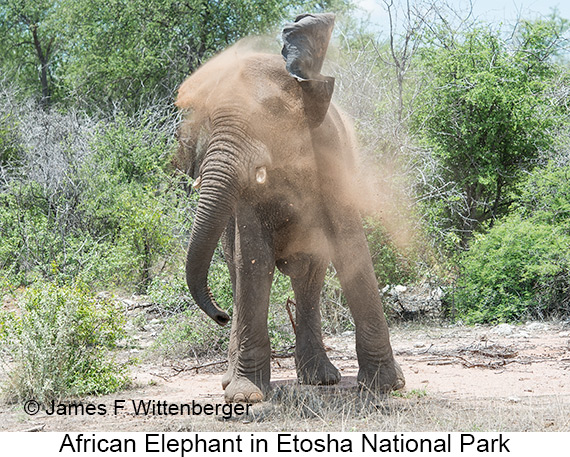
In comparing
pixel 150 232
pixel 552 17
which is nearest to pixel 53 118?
pixel 150 232

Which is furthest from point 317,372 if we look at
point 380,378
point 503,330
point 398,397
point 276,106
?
point 503,330

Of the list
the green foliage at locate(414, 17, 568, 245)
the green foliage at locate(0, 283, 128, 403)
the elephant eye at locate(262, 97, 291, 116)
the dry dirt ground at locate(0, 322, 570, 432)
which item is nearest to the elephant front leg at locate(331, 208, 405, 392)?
the dry dirt ground at locate(0, 322, 570, 432)

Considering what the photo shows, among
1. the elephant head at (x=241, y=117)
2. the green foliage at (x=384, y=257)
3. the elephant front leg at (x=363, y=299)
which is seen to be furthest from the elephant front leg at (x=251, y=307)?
the green foliage at (x=384, y=257)

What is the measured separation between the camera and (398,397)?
18.8 feet

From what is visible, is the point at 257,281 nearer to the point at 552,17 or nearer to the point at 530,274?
the point at 530,274

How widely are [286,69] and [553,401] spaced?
3.03 metres

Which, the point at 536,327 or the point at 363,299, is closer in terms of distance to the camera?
the point at 363,299

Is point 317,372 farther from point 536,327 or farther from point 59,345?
point 536,327

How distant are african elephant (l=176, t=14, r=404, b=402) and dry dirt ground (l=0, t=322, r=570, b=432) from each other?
0.37 m

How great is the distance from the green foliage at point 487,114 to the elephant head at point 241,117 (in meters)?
7.76

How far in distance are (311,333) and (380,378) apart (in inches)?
34.2

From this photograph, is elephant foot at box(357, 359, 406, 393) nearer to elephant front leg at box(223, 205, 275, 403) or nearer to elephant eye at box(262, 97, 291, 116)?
elephant front leg at box(223, 205, 275, 403)

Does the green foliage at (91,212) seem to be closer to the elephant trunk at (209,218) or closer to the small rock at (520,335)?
the small rock at (520,335)

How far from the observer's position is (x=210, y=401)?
5.73 meters
